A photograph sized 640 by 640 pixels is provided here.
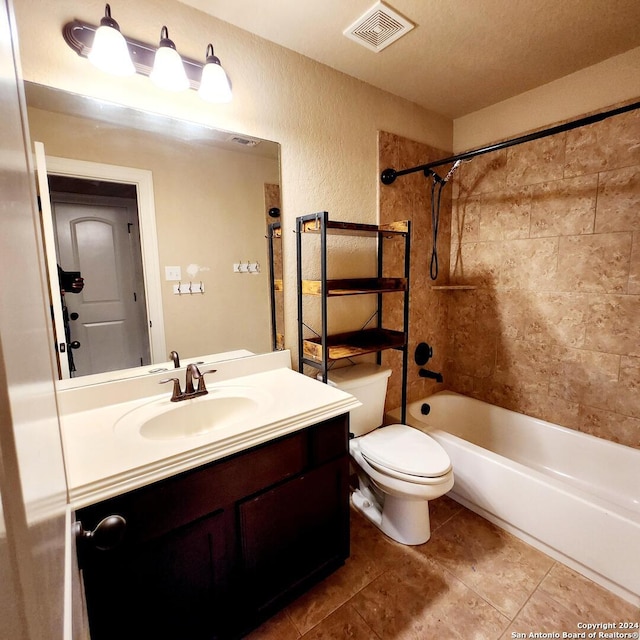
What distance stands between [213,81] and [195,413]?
1319 mm

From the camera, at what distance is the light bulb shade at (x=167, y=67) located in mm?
1226

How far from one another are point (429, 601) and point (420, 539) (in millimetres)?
293

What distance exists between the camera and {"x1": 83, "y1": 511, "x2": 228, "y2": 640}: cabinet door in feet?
2.85

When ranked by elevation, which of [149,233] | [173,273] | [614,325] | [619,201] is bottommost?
[614,325]

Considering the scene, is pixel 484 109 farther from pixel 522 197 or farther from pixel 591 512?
pixel 591 512

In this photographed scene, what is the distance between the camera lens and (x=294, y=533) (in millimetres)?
1247

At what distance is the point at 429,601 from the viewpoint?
137 cm

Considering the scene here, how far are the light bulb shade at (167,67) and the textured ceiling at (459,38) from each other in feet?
0.82

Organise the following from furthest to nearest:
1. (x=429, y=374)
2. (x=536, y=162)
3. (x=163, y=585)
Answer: (x=429, y=374) → (x=536, y=162) → (x=163, y=585)

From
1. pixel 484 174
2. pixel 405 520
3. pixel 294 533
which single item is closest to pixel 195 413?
pixel 294 533

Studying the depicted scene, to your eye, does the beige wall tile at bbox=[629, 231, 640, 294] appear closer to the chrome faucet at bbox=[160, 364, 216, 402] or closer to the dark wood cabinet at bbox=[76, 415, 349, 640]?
the dark wood cabinet at bbox=[76, 415, 349, 640]

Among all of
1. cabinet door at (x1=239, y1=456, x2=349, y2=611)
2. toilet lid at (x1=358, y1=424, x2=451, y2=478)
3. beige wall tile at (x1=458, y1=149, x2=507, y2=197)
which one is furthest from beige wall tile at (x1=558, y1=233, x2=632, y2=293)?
cabinet door at (x1=239, y1=456, x2=349, y2=611)

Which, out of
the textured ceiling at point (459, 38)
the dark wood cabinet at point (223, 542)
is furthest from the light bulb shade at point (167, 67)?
the dark wood cabinet at point (223, 542)

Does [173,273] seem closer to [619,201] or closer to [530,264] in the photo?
[530,264]
